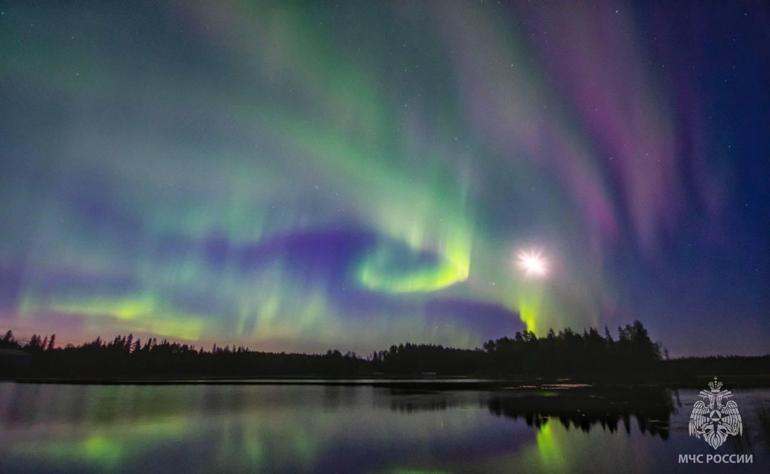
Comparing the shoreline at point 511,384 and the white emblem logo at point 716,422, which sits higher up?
the white emblem logo at point 716,422

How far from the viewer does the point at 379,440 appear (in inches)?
1345

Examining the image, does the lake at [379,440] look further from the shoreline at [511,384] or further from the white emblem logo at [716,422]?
the shoreline at [511,384]

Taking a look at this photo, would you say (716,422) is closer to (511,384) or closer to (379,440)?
(379,440)

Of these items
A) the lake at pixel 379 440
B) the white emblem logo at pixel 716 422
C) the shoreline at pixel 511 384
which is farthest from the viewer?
the shoreline at pixel 511 384

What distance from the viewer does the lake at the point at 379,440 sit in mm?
25953

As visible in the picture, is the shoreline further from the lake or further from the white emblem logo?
the white emblem logo

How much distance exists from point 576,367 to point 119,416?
158868 mm

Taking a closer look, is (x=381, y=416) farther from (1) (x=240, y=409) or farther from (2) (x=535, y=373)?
(2) (x=535, y=373)

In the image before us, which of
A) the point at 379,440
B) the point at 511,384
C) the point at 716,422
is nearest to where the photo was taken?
the point at 379,440

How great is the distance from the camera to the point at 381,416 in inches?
1939

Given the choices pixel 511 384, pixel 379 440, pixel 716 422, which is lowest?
pixel 511 384

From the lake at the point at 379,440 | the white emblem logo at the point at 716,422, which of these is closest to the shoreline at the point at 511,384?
the lake at the point at 379,440

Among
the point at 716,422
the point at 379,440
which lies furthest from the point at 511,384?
the point at 379,440

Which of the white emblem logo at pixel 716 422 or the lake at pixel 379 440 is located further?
the white emblem logo at pixel 716 422
